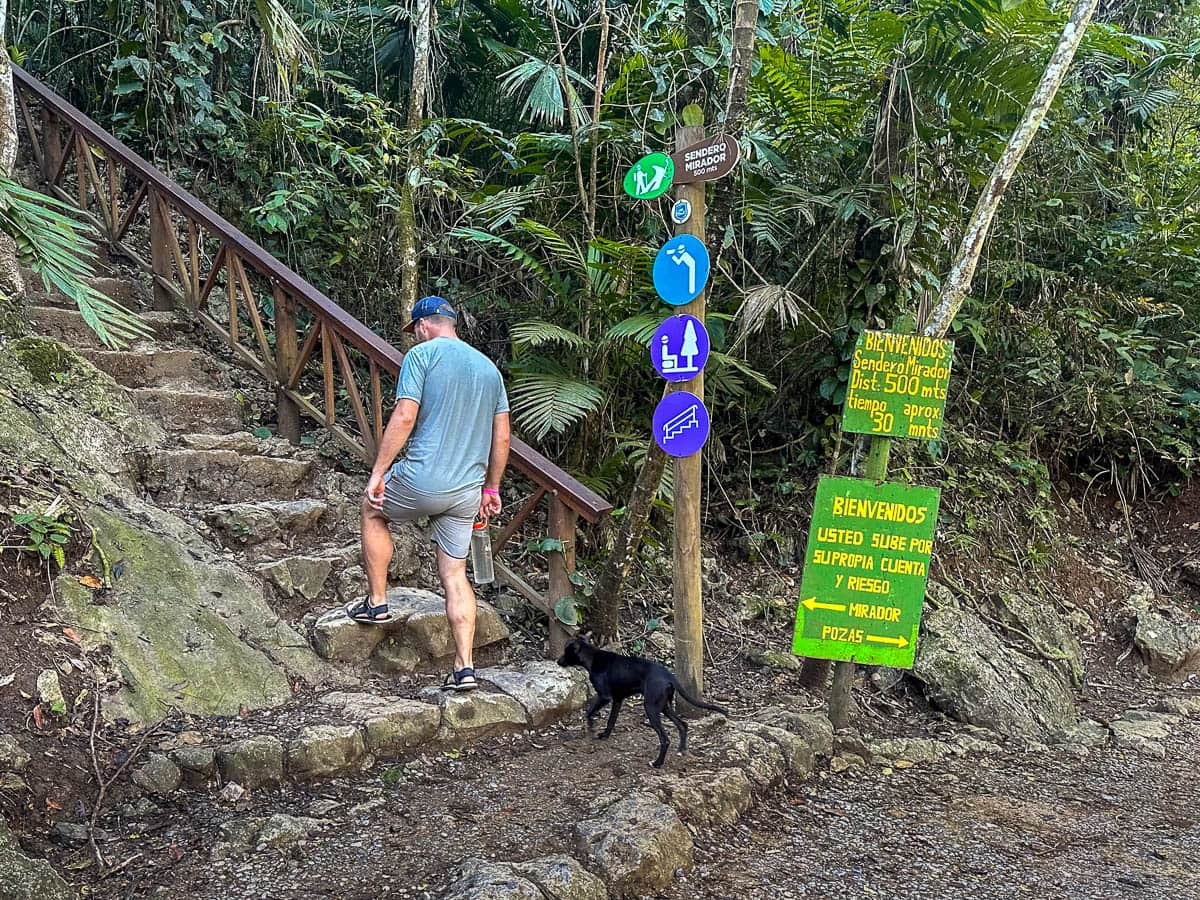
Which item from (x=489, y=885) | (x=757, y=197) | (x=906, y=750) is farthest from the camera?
(x=757, y=197)

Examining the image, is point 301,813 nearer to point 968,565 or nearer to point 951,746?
point 951,746

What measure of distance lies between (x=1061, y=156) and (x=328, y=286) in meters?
5.98

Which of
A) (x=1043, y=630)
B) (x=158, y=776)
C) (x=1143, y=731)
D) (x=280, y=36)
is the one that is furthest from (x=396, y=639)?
(x=1043, y=630)

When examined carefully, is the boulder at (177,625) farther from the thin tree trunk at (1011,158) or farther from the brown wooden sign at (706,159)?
the thin tree trunk at (1011,158)

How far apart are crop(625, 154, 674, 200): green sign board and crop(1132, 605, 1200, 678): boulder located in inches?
204

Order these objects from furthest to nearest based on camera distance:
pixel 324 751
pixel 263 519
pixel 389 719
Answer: pixel 263 519 < pixel 389 719 < pixel 324 751

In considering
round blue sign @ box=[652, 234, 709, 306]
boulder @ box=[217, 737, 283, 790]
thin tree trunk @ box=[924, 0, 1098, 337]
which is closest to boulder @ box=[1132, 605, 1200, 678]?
thin tree trunk @ box=[924, 0, 1098, 337]

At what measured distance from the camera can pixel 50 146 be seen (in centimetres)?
710

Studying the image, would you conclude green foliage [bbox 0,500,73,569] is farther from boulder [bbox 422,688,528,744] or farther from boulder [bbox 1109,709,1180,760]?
boulder [bbox 1109,709,1180,760]

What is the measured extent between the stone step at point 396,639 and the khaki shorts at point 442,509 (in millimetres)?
504

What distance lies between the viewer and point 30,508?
363cm

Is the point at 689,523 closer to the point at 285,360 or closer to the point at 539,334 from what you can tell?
the point at 539,334

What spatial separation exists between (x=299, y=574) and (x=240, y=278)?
2.23m

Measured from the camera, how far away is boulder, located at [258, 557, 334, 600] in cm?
429
